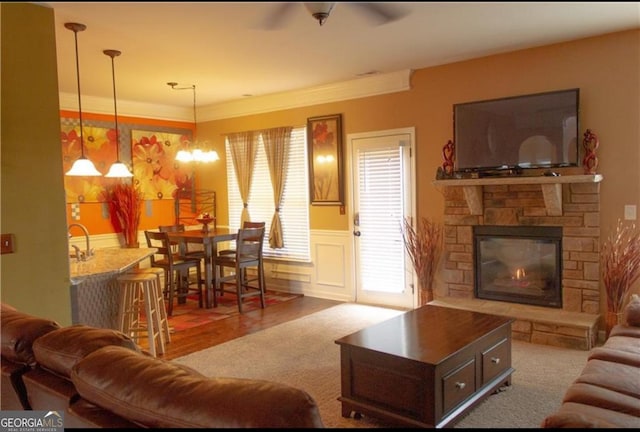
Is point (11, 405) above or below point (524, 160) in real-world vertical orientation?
below

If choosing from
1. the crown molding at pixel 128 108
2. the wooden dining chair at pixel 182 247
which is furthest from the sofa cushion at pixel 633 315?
the crown molding at pixel 128 108

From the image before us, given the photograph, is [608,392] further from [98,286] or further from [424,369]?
[98,286]

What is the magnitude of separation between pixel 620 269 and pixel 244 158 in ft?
15.3

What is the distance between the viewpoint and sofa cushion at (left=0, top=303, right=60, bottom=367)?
5.19ft

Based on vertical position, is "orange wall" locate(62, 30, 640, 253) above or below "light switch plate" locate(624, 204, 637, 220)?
above

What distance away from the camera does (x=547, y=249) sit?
13.6 feet

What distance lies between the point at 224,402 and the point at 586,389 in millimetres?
1701

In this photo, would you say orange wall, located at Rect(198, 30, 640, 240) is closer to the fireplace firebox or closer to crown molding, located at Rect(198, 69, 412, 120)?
crown molding, located at Rect(198, 69, 412, 120)

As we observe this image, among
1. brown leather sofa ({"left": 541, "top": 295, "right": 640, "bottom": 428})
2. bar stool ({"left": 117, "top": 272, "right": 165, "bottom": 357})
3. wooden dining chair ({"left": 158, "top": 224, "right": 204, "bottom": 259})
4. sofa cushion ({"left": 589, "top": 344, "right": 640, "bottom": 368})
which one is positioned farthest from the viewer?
wooden dining chair ({"left": 158, "top": 224, "right": 204, "bottom": 259})

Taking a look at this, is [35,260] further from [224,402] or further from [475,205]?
[475,205]

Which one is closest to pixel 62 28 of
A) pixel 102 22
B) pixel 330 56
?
pixel 330 56

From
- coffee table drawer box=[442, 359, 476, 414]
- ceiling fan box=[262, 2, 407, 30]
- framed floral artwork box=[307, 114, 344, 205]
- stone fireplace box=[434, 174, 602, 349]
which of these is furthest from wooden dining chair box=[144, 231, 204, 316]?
ceiling fan box=[262, 2, 407, 30]

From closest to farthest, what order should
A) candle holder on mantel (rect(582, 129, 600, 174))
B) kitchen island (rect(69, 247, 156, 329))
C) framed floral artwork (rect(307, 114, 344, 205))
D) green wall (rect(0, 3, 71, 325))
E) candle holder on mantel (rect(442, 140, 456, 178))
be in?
green wall (rect(0, 3, 71, 325)) → kitchen island (rect(69, 247, 156, 329)) → candle holder on mantel (rect(582, 129, 600, 174)) → candle holder on mantel (rect(442, 140, 456, 178)) → framed floral artwork (rect(307, 114, 344, 205))

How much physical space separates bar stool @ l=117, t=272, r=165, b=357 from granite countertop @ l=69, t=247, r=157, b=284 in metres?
0.17
